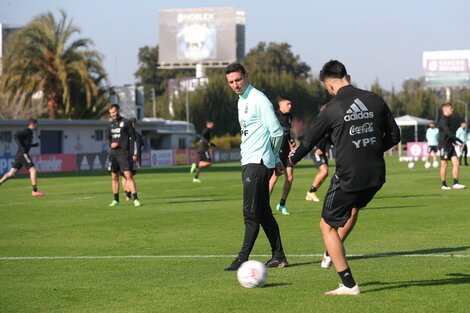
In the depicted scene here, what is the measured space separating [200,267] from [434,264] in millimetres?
2557

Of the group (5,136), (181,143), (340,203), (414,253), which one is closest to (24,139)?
(414,253)

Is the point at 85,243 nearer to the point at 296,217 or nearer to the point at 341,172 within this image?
the point at 296,217

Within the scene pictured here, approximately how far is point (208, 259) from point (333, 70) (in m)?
3.90

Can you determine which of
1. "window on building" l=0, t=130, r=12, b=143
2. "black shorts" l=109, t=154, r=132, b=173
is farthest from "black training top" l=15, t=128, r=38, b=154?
"window on building" l=0, t=130, r=12, b=143

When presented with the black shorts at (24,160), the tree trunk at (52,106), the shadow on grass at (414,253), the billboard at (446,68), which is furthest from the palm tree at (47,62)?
the billboard at (446,68)

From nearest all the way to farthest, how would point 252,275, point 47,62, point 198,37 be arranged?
point 252,275 → point 47,62 → point 198,37

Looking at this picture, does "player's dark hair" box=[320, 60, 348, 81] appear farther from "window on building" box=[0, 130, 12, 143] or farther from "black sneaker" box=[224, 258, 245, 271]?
"window on building" box=[0, 130, 12, 143]

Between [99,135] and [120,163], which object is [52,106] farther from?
[120,163]

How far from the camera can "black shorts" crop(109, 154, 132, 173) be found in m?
22.6

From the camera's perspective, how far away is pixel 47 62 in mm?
68562

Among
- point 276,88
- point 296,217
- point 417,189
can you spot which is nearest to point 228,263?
point 296,217

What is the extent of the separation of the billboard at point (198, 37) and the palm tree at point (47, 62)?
1406 inches

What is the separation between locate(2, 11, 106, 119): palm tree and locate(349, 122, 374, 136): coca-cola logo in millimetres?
60487

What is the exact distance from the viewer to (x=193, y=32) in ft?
347
